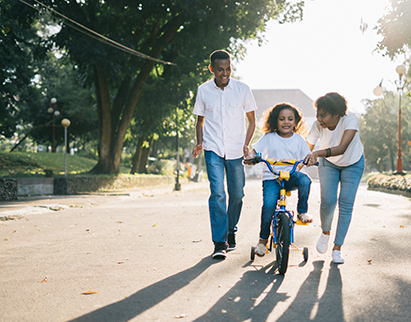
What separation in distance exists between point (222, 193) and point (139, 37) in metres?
17.3

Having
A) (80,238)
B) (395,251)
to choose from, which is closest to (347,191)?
(395,251)

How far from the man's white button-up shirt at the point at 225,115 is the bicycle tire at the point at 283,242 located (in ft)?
3.97

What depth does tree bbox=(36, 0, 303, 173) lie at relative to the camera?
17203 mm

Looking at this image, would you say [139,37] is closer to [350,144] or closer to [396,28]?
[396,28]

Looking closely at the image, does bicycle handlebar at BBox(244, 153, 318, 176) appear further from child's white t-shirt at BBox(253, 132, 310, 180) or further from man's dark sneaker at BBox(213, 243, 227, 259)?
man's dark sneaker at BBox(213, 243, 227, 259)

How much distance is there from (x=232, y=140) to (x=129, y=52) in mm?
14134

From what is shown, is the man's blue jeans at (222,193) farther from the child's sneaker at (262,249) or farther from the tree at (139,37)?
the tree at (139,37)

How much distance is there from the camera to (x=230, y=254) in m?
5.27

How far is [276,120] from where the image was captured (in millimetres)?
4883

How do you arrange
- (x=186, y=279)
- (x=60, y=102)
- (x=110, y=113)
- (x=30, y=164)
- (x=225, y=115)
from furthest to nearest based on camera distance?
(x=60, y=102)
(x=30, y=164)
(x=110, y=113)
(x=225, y=115)
(x=186, y=279)

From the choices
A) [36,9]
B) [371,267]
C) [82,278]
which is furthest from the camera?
[36,9]

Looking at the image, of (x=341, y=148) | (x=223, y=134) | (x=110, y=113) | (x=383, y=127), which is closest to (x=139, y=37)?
(x=110, y=113)

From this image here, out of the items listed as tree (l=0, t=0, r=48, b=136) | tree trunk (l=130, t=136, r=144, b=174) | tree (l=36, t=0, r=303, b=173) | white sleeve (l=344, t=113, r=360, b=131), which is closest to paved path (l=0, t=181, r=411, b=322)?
white sleeve (l=344, t=113, r=360, b=131)

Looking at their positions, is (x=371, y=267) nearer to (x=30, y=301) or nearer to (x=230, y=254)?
(x=230, y=254)
